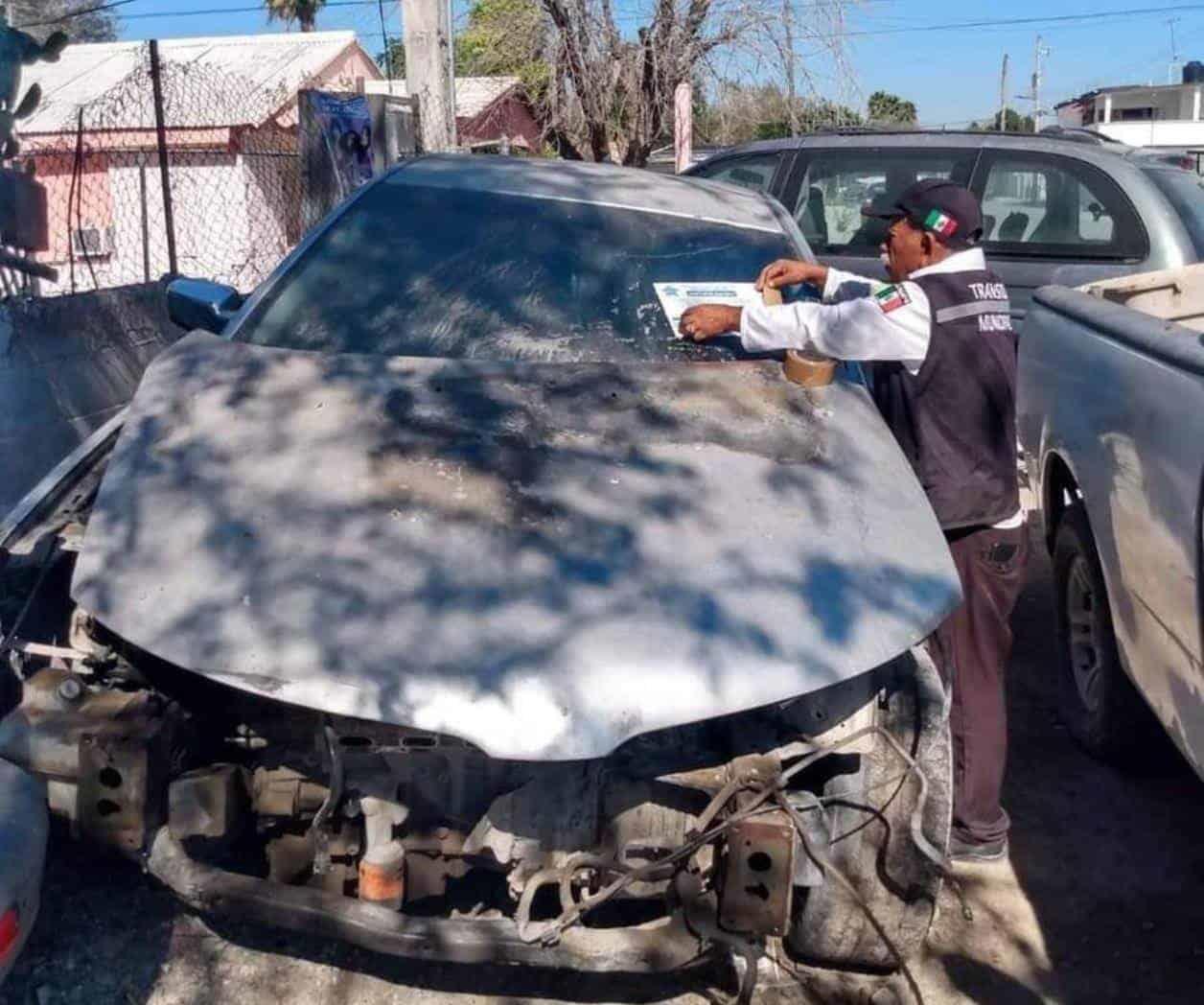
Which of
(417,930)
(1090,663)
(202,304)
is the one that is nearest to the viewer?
(417,930)

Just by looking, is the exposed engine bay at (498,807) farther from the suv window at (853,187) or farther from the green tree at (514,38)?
the green tree at (514,38)

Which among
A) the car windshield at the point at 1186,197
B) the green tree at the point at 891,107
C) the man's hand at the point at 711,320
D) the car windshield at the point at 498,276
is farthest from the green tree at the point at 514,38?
the green tree at the point at 891,107

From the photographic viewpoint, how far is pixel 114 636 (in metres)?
3.04

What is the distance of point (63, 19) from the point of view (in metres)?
11.6

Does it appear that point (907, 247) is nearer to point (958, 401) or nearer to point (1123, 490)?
point (958, 401)

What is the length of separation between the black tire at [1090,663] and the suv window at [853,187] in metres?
3.58

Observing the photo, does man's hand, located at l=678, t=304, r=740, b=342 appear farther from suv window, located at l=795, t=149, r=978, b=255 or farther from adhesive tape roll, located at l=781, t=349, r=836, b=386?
suv window, located at l=795, t=149, r=978, b=255

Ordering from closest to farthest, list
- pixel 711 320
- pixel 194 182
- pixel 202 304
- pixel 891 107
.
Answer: pixel 711 320 < pixel 202 304 < pixel 194 182 < pixel 891 107

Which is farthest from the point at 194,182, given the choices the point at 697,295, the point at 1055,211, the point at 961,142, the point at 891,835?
the point at 891,835

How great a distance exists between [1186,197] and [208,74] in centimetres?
1723

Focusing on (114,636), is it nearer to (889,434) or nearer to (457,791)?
(457,791)

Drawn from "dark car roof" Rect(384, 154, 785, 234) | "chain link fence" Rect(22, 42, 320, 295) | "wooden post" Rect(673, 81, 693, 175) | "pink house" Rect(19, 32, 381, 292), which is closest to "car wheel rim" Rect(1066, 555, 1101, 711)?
"dark car roof" Rect(384, 154, 785, 234)

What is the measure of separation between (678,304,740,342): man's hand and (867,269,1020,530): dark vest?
47cm

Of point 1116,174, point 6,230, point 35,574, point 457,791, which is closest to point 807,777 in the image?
point 457,791
